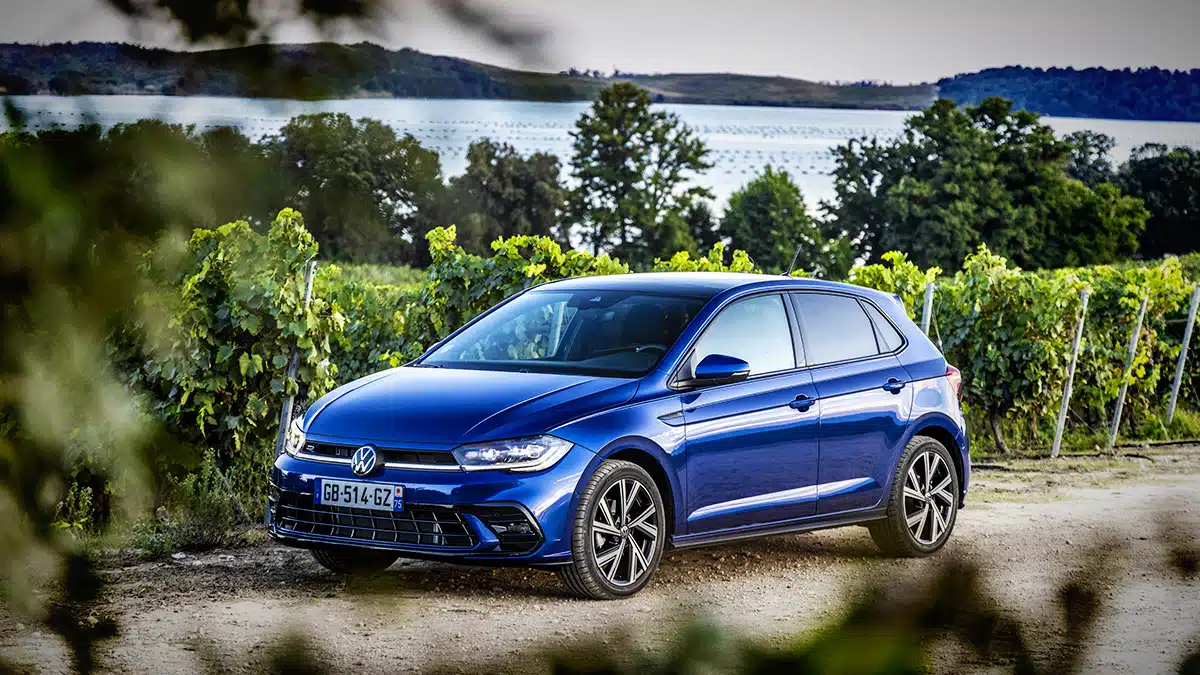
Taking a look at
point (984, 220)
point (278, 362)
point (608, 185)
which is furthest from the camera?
point (984, 220)

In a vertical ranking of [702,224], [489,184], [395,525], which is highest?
[489,184]

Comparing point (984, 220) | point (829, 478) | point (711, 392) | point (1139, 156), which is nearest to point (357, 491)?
point (711, 392)

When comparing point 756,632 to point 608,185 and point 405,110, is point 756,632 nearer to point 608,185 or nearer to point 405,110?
point 405,110

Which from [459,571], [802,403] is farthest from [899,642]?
[459,571]

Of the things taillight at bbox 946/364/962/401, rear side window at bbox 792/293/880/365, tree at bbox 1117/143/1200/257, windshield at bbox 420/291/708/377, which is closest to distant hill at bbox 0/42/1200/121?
windshield at bbox 420/291/708/377

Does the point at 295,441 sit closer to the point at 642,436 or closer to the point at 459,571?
the point at 459,571

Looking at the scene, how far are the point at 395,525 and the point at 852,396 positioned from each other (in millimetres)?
2774

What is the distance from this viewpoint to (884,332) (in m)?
9.34

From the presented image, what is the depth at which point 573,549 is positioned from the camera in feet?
24.0

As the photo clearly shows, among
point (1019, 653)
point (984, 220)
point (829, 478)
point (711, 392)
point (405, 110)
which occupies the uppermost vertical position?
point (405, 110)

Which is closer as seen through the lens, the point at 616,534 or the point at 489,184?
the point at 489,184

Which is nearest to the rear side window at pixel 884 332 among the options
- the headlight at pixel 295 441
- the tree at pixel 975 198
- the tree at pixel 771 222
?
the headlight at pixel 295 441

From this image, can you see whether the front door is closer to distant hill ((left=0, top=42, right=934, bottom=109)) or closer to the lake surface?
the lake surface

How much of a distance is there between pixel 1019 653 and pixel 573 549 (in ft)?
17.8
